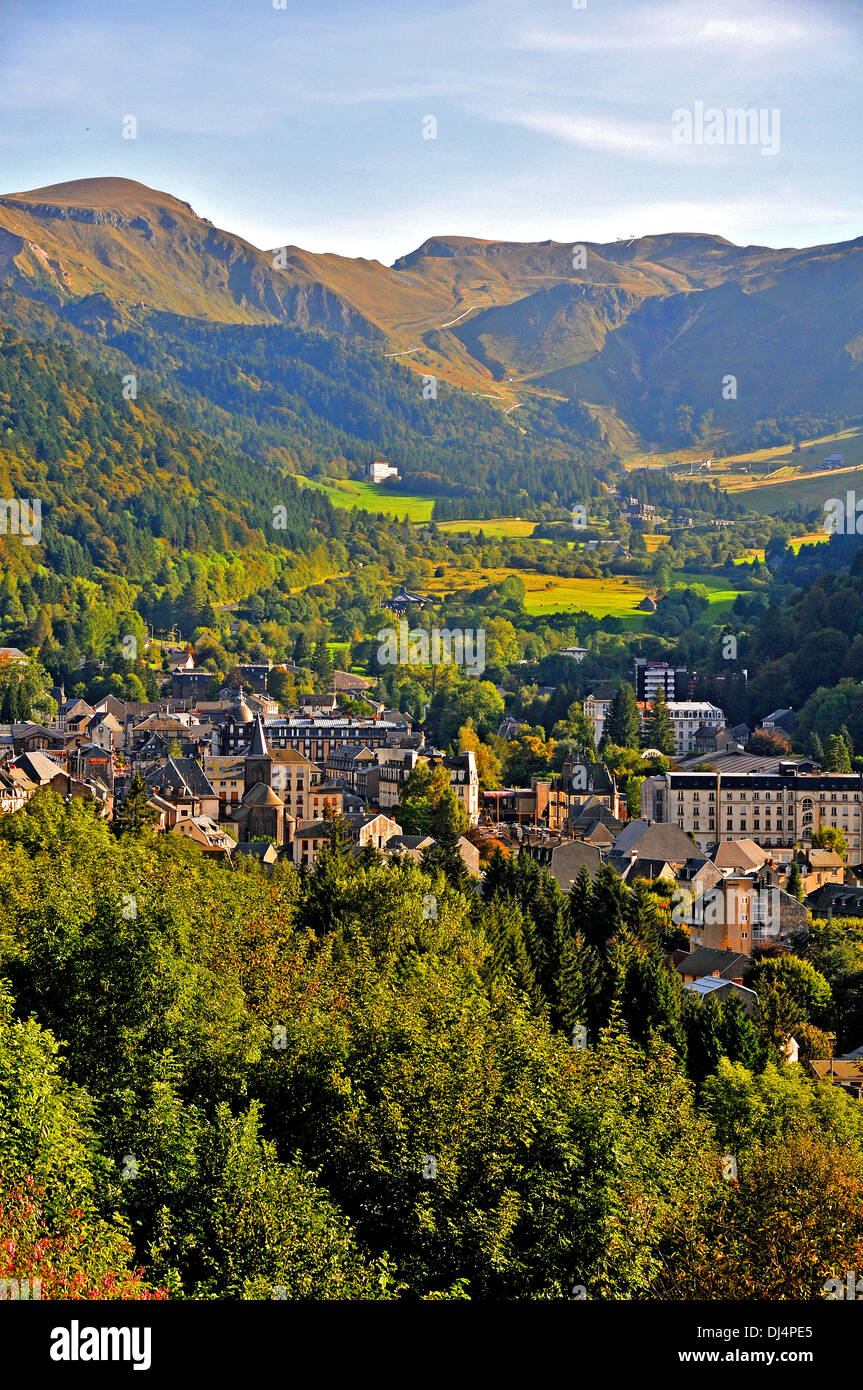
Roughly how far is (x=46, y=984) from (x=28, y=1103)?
967 centimetres

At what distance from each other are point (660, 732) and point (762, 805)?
26.7m

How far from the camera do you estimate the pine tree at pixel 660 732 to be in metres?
117

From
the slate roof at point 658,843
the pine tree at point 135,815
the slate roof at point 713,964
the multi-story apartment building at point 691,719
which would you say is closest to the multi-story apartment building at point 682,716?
the multi-story apartment building at point 691,719

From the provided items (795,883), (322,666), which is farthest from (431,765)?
(322,666)

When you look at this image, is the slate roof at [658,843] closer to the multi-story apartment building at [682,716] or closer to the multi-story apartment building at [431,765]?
the multi-story apartment building at [431,765]

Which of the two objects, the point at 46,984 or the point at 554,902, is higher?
the point at 46,984

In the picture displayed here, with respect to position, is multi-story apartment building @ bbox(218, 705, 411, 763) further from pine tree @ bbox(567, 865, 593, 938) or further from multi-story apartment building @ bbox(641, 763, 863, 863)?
→ pine tree @ bbox(567, 865, 593, 938)

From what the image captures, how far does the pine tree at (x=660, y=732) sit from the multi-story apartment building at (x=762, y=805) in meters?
24.5

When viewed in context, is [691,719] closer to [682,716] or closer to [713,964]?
[682,716]

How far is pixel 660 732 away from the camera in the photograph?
11762 centimetres

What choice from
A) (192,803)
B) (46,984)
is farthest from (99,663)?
(46,984)

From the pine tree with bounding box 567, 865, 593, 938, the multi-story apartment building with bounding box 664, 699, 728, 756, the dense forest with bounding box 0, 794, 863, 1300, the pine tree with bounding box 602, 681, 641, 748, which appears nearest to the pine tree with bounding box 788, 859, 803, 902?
the pine tree with bounding box 567, 865, 593, 938

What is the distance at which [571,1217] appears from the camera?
20.3m

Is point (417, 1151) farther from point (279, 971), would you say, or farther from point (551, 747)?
point (551, 747)
